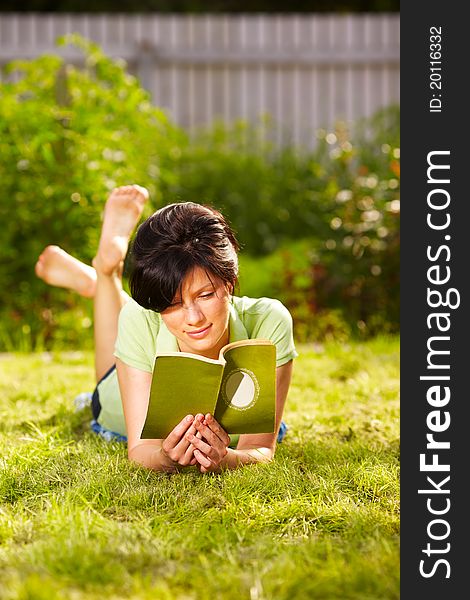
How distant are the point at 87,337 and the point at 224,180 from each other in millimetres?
2213

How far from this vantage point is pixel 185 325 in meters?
2.16

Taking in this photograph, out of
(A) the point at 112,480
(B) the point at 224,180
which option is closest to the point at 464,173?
(A) the point at 112,480

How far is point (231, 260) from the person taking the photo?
2180mm

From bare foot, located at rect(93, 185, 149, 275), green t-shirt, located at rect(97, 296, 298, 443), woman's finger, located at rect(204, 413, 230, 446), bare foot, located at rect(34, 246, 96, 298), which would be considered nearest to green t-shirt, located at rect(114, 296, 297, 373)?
green t-shirt, located at rect(97, 296, 298, 443)

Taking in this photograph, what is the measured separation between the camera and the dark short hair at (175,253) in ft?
6.91

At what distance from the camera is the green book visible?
2.05 meters

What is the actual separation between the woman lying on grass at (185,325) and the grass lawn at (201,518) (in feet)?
0.27

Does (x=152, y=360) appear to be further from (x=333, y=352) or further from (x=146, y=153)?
(x=146, y=153)

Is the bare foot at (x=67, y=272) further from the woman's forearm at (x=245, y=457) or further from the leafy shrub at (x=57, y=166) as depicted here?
the leafy shrub at (x=57, y=166)

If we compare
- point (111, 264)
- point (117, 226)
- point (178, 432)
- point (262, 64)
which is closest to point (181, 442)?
point (178, 432)

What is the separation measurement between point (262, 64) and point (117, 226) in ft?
16.5

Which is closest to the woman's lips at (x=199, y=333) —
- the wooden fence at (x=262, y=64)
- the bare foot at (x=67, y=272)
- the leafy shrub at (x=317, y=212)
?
the bare foot at (x=67, y=272)

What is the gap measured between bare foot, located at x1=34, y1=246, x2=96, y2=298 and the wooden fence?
4308 mm

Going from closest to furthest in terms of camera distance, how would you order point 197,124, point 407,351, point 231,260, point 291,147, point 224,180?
point 407,351 → point 231,260 → point 224,180 → point 291,147 → point 197,124
